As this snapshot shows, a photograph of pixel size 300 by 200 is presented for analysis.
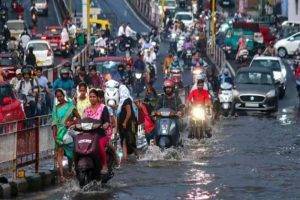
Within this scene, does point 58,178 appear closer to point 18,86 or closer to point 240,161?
point 240,161

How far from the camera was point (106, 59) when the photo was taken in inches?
1711

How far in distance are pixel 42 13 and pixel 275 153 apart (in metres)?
64.4

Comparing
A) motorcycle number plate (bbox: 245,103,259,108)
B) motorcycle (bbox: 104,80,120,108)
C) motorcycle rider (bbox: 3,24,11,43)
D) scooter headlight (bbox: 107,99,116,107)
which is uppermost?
motorcycle (bbox: 104,80,120,108)

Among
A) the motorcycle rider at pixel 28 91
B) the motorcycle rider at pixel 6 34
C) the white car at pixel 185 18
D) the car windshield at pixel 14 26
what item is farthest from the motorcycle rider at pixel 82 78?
the white car at pixel 185 18

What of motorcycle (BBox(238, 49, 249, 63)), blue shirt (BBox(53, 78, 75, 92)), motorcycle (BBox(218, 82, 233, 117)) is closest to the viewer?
blue shirt (BBox(53, 78, 75, 92))

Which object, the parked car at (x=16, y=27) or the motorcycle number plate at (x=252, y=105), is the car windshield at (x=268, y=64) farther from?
the parked car at (x=16, y=27)

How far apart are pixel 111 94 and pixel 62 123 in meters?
6.76

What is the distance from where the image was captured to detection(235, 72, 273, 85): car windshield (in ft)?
133

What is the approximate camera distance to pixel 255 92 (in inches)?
1547

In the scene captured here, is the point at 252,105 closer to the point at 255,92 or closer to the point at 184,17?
the point at 255,92

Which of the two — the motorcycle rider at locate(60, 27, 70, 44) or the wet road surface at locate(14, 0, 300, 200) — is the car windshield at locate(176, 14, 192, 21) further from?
the wet road surface at locate(14, 0, 300, 200)

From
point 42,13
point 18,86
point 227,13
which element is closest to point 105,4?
point 42,13

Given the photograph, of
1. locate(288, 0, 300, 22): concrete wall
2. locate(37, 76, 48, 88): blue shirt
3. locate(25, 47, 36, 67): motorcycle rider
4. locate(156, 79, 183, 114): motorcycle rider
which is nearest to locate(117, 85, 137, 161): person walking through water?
locate(156, 79, 183, 114): motorcycle rider

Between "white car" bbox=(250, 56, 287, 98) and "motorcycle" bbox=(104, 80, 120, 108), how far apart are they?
18448 millimetres
